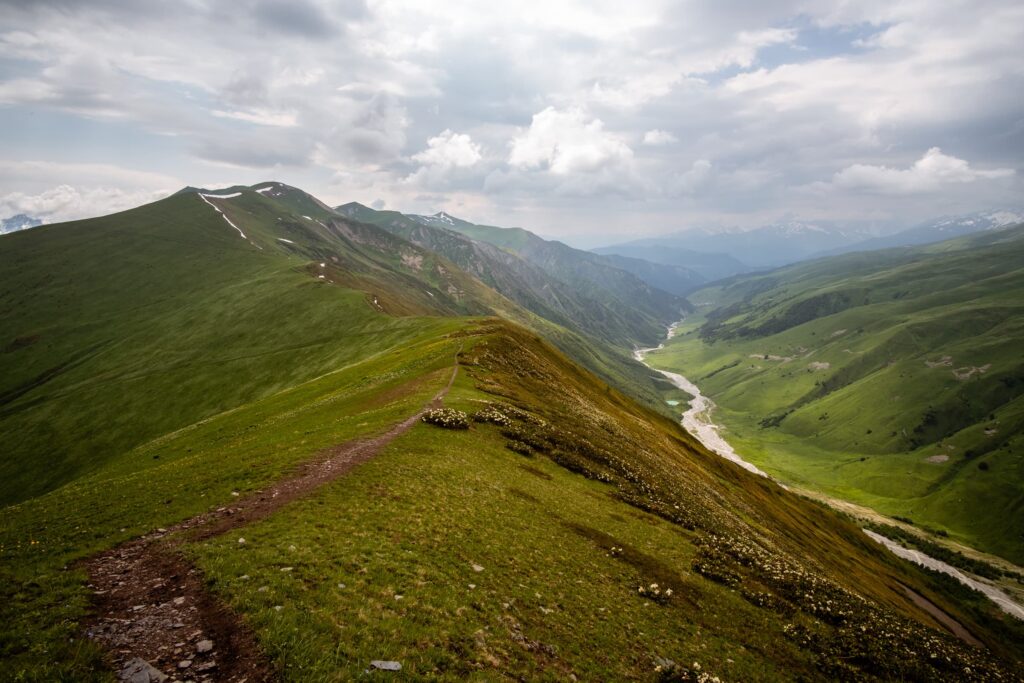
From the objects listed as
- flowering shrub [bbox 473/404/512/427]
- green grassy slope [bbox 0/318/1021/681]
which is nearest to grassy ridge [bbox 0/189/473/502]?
flowering shrub [bbox 473/404/512/427]

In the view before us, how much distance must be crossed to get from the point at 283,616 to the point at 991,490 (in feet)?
948

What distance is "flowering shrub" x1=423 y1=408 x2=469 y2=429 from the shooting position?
138 ft

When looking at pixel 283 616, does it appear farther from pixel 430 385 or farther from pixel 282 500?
pixel 430 385

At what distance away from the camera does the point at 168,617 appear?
14.5m

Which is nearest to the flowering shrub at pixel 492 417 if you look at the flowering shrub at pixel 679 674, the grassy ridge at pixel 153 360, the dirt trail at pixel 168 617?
the dirt trail at pixel 168 617

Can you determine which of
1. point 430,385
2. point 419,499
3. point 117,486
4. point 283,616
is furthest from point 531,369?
point 283,616

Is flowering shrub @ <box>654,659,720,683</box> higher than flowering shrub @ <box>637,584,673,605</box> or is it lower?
higher

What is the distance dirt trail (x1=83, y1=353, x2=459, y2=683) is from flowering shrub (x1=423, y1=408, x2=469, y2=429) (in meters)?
20.1

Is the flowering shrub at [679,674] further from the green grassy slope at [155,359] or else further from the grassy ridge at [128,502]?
the green grassy slope at [155,359]

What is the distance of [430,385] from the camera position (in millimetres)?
56031

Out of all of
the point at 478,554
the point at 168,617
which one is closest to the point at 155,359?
the point at 478,554

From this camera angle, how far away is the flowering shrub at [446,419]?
138ft

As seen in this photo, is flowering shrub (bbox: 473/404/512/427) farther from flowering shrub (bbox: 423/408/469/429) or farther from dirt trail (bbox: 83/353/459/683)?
dirt trail (bbox: 83/353/459/683)

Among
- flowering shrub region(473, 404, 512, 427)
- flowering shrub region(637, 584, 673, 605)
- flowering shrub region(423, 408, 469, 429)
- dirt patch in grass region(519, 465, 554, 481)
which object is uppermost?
flowering shrub region(423, 408, 469, 429)
